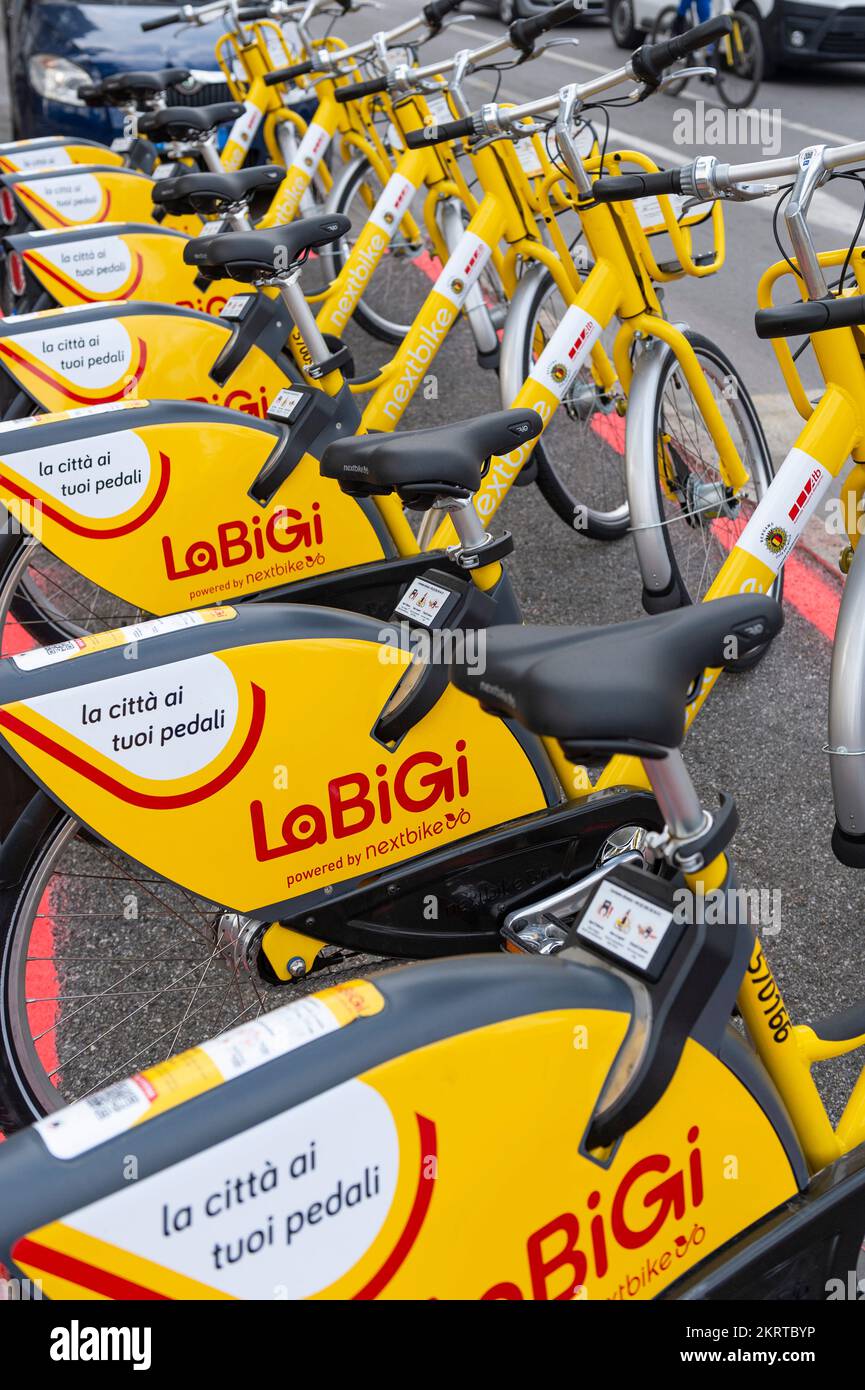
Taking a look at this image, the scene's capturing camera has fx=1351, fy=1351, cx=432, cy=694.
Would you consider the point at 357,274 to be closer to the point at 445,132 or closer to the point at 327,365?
the point at 445,132

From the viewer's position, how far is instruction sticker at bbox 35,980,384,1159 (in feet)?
4.41

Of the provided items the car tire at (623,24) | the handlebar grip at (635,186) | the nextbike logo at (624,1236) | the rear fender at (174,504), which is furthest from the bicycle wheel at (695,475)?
the car tire at (623,24)

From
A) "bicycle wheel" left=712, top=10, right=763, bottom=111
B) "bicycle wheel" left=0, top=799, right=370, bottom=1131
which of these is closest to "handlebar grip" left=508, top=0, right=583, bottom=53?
"bicycle wheel" left=0, top=799, right=370, bottom=1131

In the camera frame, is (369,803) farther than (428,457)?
Yes

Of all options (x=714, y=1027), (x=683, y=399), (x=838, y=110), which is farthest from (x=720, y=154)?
(x=714, y=1027)

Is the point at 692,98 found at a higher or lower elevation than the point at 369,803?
higher

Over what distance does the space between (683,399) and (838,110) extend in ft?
24.7

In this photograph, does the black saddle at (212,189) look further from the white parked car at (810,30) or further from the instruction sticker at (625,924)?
the white parked car at (810,30)

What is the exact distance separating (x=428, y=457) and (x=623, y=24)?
11970mm

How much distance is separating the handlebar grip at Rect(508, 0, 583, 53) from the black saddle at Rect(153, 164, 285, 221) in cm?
78

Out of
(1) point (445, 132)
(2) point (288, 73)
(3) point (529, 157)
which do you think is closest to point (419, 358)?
(1) point (445, 132)

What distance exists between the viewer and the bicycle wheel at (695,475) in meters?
3.29

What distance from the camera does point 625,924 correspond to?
1.65 m

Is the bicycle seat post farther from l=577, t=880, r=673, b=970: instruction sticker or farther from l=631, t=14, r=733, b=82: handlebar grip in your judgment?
l=577, t=880, r=673, b=970: instruction sticker
